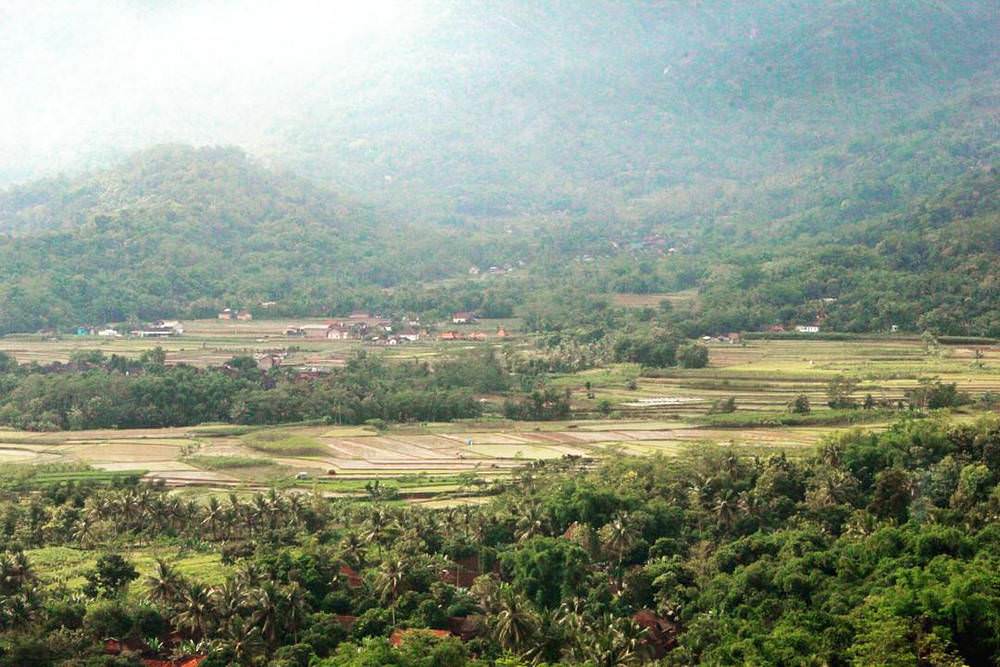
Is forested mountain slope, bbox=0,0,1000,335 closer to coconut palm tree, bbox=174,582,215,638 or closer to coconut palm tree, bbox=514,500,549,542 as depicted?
coconut palm tree, bbox=514,500,549,542

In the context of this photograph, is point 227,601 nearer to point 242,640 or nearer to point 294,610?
point 242,640

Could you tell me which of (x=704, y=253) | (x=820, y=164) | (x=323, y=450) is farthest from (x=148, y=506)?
(x=820, y=164)

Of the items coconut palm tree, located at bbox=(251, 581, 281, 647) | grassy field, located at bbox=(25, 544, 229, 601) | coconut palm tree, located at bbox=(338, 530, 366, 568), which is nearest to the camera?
coconut palm tree, located at bbox=(251, 581, 281, 647)

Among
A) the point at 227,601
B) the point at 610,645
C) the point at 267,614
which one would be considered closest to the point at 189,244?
the point at 227,601

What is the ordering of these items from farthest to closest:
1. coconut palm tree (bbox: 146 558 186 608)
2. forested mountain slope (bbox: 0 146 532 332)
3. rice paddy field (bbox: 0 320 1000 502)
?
forested mountain slope (bbox: 0 146 532 332) → rice paddy field (bbox: 0 320 1000 502) → coconut palm tree (bbox: 146 558 186 608)

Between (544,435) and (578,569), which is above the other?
(544,435)

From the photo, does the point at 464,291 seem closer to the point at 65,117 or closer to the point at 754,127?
the point at 754,127

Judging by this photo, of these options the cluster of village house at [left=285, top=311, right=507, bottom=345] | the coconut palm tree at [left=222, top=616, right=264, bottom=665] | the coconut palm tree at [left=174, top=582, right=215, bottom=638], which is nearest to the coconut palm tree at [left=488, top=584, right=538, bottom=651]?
the coconut palm tree at [left=222, top=616, right=264, bottom=665]
